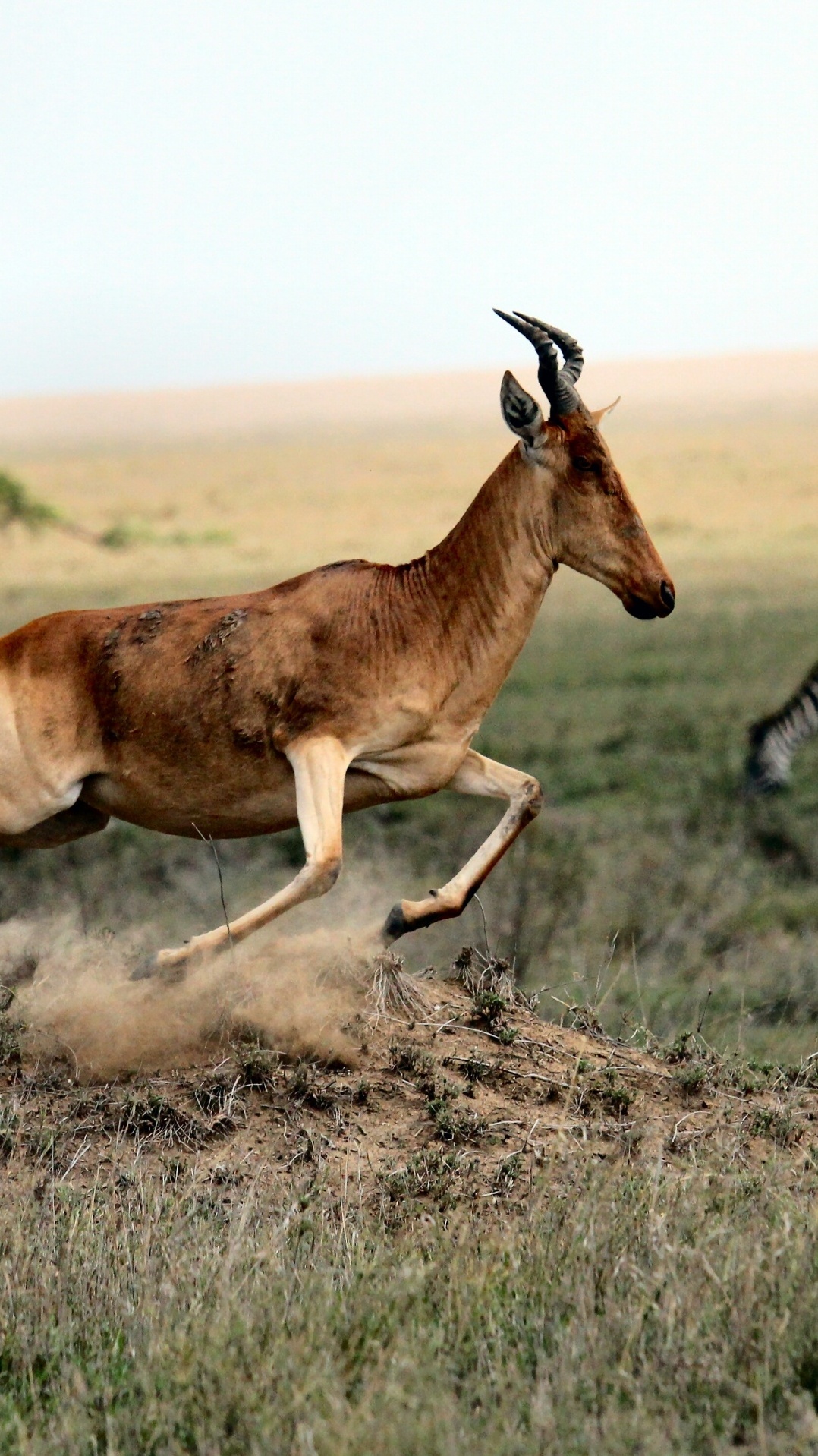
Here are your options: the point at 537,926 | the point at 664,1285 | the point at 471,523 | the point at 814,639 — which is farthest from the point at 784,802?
the point at 664,1285

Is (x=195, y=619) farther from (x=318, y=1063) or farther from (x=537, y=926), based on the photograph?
(x=537, y=926)

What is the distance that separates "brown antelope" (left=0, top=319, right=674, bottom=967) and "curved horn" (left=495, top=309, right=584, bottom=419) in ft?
0.04

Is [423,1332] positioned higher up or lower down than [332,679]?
lower down

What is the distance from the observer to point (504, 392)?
837 centimetres

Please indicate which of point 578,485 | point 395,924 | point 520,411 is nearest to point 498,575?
point 578,485

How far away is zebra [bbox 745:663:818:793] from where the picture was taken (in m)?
10.4

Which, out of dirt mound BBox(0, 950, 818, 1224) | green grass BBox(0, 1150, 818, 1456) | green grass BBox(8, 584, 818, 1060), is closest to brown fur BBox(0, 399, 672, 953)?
dirt mound BBox(0, 950, 818, 1224)

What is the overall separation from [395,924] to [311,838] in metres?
0.64

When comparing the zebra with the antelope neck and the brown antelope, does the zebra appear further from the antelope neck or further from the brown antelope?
the antelope neck

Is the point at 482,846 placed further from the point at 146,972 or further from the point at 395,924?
the point at 146,972

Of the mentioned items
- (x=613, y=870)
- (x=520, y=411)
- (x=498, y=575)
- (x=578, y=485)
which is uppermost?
(x=520, y=411)

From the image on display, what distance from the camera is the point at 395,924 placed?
841 cm

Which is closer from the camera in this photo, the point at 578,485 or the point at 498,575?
the point at 578,485

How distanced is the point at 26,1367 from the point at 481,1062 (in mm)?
3383
